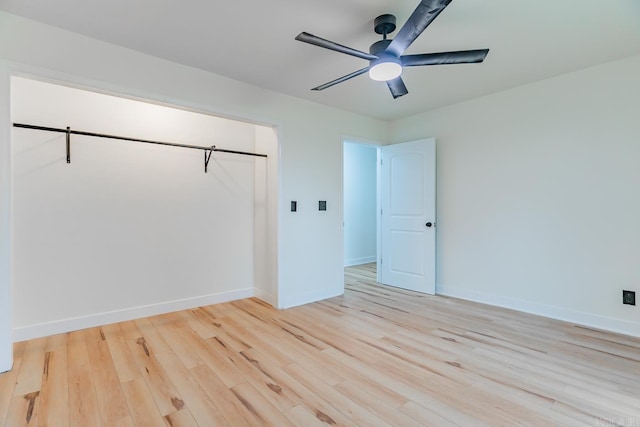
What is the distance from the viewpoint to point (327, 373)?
2.17m

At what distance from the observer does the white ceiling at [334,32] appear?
2025mm

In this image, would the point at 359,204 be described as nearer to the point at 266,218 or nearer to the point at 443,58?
the point at 266,218

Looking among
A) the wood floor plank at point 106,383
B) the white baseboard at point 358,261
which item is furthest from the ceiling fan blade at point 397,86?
the white baseboard at point 358,261

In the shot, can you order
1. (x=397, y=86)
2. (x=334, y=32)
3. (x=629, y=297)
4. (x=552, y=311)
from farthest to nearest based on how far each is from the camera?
(x=552, y=311) → (x=629, y=297) → (x=397, y=86) → (x=334, y=32)

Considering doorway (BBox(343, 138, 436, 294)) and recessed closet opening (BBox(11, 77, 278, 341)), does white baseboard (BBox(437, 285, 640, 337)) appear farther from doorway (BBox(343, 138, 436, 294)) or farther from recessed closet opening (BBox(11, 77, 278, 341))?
recessed closet opening (BBox(11, 77, 278, 341))

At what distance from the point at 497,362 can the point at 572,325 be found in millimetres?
1340

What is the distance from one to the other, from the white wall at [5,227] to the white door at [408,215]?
4.08m

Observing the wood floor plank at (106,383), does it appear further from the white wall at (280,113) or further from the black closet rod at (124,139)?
the black closet rod at (124,139)

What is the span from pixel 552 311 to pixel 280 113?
3699mm

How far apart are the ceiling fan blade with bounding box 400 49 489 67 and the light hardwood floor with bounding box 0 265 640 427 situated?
2.22 metres

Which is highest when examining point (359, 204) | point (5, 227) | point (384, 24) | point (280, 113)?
point (384, 24)

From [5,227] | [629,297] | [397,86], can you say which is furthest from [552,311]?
[5,227]

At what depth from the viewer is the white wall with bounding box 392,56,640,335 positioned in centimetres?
281

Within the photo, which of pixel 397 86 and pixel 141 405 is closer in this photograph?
pixel 141 405
